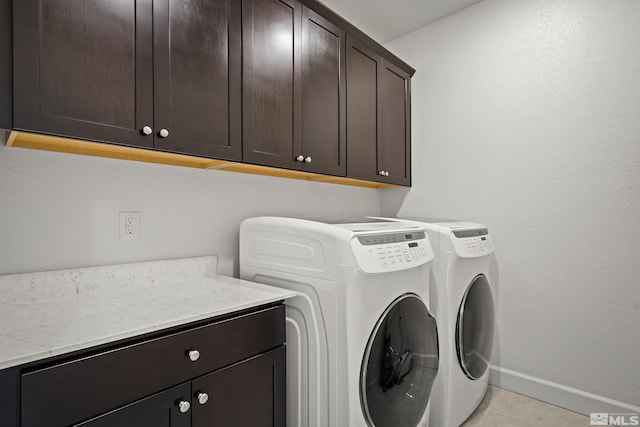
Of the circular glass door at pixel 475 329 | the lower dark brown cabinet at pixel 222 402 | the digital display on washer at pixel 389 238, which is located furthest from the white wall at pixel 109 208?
the circular glass door at pixel 475 329

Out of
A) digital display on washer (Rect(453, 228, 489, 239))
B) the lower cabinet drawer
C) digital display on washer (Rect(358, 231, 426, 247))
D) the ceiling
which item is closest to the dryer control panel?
digital display on washer (Rect(358, 231, 426, 247))

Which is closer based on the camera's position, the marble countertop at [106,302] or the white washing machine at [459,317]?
the marble countertop at [106,302]

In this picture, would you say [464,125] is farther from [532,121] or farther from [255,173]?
[255,173]

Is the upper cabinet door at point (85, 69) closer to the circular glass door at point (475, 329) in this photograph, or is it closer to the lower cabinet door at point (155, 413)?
the lower cabinet door at point (155, 413)

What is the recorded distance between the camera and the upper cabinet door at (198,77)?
4.15ft

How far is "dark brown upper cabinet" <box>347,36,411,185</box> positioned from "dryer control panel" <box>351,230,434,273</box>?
2.27 feet

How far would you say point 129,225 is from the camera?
1.50 m

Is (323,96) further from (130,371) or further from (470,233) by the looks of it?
(130,371)

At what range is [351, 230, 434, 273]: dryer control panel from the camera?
1309mm

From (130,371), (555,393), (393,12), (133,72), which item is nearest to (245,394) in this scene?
(130,371)

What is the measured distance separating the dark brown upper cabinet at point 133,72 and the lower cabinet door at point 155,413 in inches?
32.7

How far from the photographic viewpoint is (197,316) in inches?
42.1

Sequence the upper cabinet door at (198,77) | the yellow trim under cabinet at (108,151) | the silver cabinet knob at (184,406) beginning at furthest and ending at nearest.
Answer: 1. the upper cabinet door at (198,77)
2. the yellow trim under cabinet at (108,151)
3. the silver cabinet knob at (184,406)

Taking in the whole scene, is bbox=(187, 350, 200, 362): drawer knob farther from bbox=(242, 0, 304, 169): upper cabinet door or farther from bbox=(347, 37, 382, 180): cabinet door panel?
bbox=(347, 37, 382, 180): cabinet door panel
